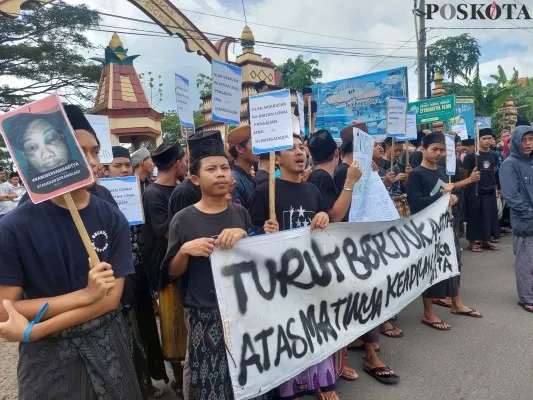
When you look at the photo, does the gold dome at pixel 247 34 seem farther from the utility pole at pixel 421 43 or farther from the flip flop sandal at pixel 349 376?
the flip flop sandal at pixel 349 376

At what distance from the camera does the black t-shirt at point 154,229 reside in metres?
2.79

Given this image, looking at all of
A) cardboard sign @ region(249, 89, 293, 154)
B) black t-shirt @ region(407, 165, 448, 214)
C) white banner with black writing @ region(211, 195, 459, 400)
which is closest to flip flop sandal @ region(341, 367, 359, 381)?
white banner with black writing @ region(211, 195, 459, 400)

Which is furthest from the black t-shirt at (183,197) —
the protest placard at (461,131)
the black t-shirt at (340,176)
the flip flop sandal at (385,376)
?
the protest placard at (461,131)

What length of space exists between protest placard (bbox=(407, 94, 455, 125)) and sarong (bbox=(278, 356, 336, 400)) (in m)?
5.74

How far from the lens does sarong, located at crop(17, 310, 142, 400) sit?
1.54 meters

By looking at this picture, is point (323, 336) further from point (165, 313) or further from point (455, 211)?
point (455, 211)

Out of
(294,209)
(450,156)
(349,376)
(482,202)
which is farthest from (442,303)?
(482,202)

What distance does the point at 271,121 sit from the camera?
2.49m

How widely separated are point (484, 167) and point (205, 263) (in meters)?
6.29

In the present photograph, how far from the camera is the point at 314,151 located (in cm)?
335

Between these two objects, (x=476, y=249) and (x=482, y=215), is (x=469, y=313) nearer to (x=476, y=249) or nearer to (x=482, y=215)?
(x=476, y=249)

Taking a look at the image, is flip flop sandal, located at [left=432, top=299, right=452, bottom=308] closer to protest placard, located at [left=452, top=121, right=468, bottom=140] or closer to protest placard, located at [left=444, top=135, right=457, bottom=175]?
protest placard, located at [left=444, top=135, right=457, bottom=175]

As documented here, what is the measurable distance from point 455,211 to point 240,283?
195 inches

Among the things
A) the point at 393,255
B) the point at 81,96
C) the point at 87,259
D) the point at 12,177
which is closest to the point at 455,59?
the point at 81,96
